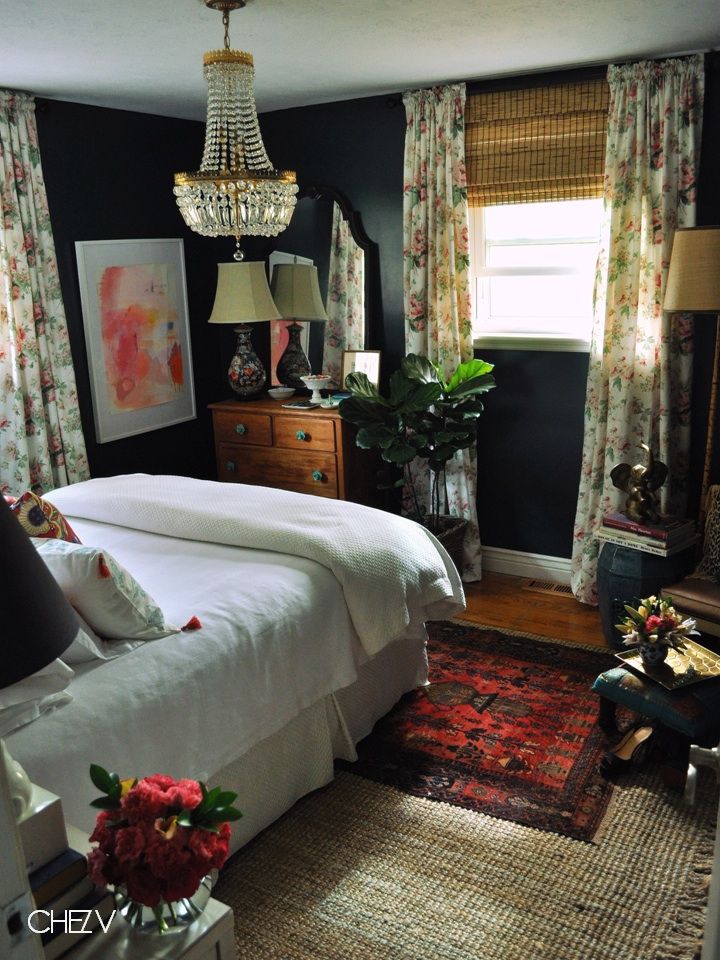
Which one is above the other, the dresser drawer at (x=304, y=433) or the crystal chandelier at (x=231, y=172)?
the crystal chandelier at (x=231, y=172)

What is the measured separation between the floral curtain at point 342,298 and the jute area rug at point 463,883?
2.63 meters

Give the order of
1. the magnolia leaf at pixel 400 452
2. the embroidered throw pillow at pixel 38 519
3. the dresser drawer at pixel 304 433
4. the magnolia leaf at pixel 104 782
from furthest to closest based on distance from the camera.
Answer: the dresser drawer at pixel 304 433 → the magnolia leaf at pixel 400 452 → the embroidered throw pillow at pixel 38 519 → the magnolia leaf at pixel 104 782

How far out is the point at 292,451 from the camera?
4508mm

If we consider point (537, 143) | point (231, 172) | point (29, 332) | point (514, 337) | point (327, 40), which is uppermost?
point (327, 40)

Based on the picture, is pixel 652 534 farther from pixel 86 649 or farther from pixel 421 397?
pixel 86 649

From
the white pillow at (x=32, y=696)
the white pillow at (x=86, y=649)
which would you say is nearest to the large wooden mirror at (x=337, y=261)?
the white pillow at (x=86, y=649)

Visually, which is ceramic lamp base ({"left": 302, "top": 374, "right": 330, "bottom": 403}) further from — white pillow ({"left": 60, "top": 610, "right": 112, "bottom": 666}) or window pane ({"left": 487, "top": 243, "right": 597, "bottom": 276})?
white pillow ({"left": 60, "top": 610, "right": 112, "bottom": 666})

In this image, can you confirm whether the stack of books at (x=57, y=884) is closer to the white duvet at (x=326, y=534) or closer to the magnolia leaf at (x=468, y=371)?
the white duvet at (x=326, y=534)

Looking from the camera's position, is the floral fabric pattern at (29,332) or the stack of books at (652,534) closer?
the stack of books at (652,534)

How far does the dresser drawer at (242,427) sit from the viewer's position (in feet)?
15.0

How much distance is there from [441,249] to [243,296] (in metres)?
1.03

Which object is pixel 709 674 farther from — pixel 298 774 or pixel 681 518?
pixel 298 774

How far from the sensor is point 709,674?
2.69 m

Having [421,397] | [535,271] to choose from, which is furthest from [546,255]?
[421,397]
